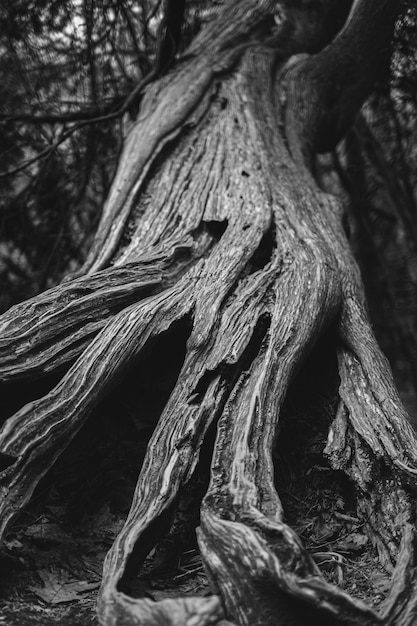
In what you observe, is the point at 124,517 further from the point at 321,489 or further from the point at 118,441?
the point at 321,489

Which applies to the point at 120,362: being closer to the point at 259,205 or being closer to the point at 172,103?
the point at 259,205

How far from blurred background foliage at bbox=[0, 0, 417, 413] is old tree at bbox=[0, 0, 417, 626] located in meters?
1.18

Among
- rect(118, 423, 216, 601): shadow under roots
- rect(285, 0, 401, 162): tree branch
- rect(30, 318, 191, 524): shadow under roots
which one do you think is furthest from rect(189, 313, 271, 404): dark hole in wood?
rect(285, 0, 401, 162): tree branch

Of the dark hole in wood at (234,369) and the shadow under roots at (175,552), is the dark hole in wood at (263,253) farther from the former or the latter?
the shadow under roots at (175,552)

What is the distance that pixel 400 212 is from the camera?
5.53m

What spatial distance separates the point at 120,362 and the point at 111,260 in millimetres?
771

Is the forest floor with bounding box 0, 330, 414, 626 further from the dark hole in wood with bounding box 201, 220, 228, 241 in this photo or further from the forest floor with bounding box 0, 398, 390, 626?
the dark hole in wood with bounding box 201, 220, 228, 241

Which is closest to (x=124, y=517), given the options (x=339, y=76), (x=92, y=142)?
(x=339, y=76)

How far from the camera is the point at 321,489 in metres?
1.75

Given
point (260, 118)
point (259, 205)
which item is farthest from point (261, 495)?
point (260, 118)

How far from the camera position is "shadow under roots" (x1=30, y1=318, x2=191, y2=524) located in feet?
5.60

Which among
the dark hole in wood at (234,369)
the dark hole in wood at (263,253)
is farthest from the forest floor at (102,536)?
the dark hole in wood at (263,253)

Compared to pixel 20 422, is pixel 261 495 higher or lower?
lower

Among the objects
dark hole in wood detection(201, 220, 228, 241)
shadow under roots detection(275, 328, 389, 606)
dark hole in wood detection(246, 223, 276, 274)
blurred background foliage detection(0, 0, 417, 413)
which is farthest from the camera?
blurred background foliage detection(0, 0, 417, 413)
